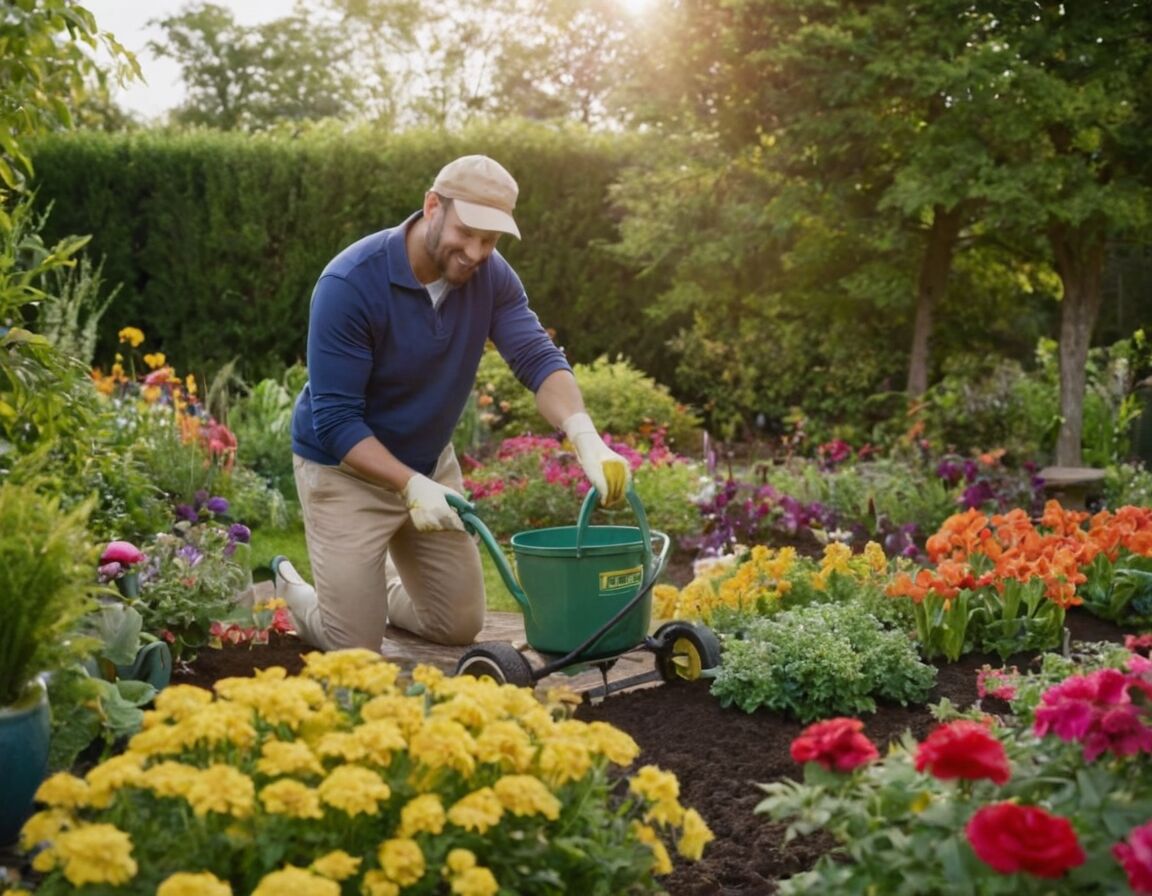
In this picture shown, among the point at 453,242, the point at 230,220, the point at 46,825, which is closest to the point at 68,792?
the point at 46,825

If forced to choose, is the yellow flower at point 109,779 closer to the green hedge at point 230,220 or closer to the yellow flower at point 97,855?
the yellow flower at point 97,855

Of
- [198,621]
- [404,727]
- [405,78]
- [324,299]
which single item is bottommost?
[198,621]

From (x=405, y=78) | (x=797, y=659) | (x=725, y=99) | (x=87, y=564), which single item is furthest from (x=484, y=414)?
(x=405, y=78)

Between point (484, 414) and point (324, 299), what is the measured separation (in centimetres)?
441

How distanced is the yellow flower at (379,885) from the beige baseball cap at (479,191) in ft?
6.94

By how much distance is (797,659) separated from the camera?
314 centimetres

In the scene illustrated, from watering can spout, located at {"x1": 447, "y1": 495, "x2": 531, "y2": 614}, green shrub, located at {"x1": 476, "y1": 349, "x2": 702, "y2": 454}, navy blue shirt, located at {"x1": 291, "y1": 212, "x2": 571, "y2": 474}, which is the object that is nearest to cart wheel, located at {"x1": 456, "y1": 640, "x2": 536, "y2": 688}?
watering can spout, located at {"x1": 447, "y1": 495, "x2": 531, "y2": 614}

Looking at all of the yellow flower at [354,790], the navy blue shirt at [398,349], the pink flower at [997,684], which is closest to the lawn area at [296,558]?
the navy blue shirt at [398,349]

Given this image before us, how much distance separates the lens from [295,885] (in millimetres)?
1471

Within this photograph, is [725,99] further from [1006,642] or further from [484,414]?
[1006,642]

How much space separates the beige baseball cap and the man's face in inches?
2.0

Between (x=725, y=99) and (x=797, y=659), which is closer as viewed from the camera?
(x=797, y=659)

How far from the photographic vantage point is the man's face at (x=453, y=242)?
11.5ft

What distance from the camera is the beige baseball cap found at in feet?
11.1
